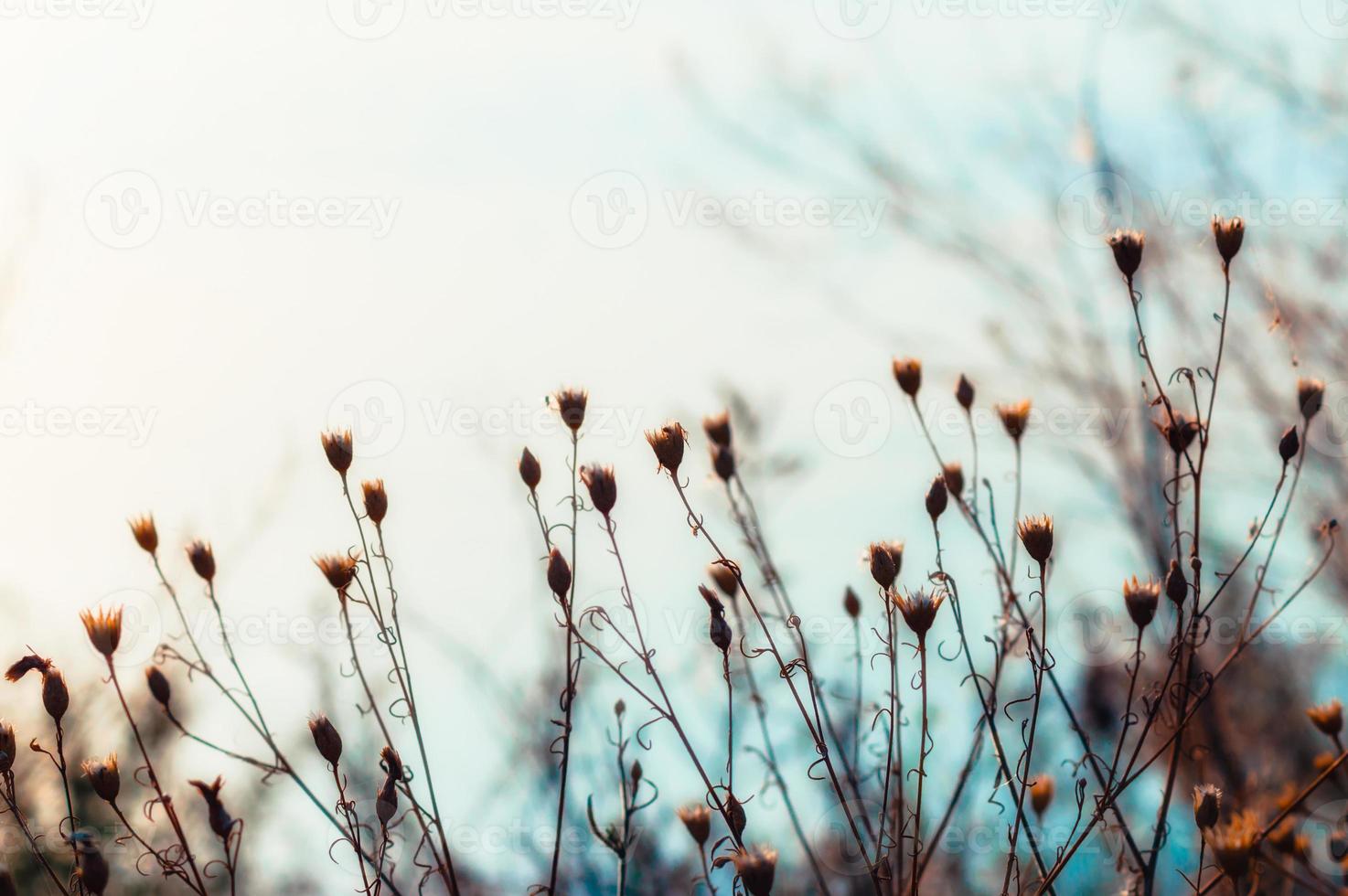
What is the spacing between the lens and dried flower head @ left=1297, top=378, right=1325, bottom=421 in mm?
2580

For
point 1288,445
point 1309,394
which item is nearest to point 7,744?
point 1288,445

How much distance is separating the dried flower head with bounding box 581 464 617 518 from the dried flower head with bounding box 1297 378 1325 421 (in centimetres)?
151

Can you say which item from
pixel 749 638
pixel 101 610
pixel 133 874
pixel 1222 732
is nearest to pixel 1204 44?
pixel 1222 732

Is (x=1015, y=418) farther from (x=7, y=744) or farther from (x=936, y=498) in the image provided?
(x=7, y=744)

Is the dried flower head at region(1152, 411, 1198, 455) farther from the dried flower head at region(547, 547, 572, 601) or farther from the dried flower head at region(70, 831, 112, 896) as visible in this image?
the dried flower head at region(70, 831, 112, 896)

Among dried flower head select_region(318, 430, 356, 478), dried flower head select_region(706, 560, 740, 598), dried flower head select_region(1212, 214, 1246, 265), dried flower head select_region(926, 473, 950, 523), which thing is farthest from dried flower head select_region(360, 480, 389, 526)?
dried flower head select_region(1212, 214, 1246, 265)

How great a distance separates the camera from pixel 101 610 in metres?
2.04

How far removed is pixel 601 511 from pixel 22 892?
14.7ft

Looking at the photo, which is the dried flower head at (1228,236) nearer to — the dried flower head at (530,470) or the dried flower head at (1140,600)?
the dried flower head at (1140,600)

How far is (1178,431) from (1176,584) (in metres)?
0.30

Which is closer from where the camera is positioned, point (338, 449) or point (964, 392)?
point (338, 449)

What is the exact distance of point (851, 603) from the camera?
2781 mm

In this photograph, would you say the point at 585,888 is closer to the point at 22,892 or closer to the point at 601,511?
the point at 601,511

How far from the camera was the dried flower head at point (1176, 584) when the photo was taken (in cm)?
211
